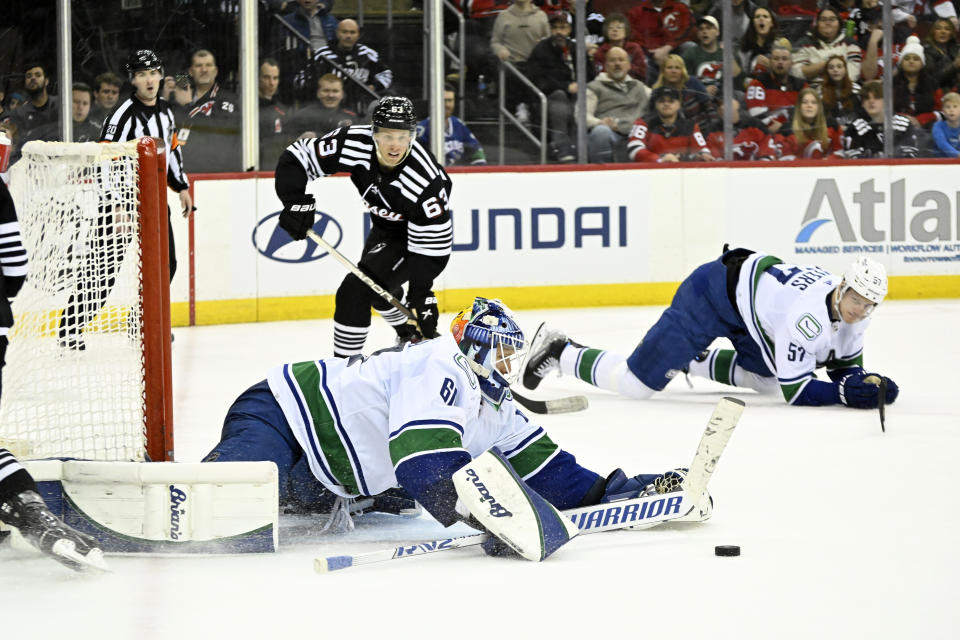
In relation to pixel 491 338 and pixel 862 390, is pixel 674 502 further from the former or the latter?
pixel 862 390

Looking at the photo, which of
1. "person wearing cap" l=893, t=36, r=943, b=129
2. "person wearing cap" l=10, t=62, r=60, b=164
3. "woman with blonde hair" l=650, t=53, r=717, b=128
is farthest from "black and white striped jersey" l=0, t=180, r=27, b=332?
"person wearing cap" l=893, t=36, r=943, b=129

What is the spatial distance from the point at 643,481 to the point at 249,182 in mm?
4461

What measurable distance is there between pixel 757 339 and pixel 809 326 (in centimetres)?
30

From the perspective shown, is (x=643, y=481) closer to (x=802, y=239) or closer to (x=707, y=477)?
(x=707, y=477)

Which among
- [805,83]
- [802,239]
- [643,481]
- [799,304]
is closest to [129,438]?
[643,481]

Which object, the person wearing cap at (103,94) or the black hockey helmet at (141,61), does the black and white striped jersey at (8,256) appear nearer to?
the black hockey helmet at (141,61)

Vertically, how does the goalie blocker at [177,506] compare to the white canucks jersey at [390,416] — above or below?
below

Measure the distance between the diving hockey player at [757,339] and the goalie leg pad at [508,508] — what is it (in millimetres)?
2074

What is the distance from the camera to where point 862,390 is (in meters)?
4.85

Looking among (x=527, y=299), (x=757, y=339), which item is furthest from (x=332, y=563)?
(x=527, y=299)

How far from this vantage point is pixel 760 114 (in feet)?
27.2

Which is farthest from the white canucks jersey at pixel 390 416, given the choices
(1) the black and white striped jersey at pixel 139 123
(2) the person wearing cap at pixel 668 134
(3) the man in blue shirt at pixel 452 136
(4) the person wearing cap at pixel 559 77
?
(2) the person wearing cap at pixel 668 134

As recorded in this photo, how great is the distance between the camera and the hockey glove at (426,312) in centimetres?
508

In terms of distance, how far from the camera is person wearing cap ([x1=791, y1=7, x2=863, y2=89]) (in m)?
8.44
